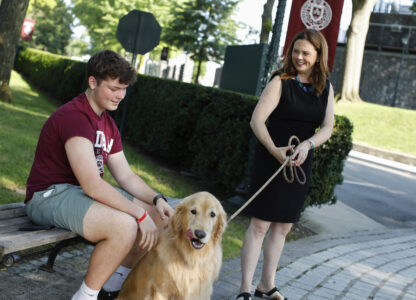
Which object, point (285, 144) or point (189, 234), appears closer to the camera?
point (189, 234)

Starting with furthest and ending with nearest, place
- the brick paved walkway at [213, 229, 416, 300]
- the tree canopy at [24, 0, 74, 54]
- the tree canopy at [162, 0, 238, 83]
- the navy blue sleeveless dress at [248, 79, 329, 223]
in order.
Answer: the tree canopy at [24, 0, 74, 54]
the tree canopy at [162, 0, 238, 83]
the brick paved walkway at [213, 229, 416, 300]
the navy blue sleeveless dress at [248, 79, 329, 223]

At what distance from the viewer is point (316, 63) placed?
12.4ft

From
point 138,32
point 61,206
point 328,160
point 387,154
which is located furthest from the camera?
point 387,154

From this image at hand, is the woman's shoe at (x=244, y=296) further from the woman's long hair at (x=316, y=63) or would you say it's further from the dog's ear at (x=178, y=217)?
the woman's long hair at (x=316, y=63)

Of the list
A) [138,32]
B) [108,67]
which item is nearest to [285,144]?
[108,67]

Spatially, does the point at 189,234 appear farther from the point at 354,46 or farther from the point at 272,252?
the point at 354,46

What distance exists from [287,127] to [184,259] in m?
1.42

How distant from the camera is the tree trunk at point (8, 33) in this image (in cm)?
1409

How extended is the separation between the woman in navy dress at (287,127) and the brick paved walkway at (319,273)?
0.75 meters

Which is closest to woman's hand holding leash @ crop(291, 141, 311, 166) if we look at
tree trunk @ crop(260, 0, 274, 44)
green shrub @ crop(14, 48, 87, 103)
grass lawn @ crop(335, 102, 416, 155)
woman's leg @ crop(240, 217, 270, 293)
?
woman's leg @ crop(240, 217, 270, 293)

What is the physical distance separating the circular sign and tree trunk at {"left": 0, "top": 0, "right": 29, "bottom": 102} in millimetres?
6763

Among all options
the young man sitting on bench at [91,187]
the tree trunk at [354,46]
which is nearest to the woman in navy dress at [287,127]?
the young man sitting on bench at [91,187]

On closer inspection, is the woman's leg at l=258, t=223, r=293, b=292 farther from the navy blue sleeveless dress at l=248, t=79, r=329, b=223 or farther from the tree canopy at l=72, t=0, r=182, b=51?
the tree canopy at l=72, t=0, r=182, b=51

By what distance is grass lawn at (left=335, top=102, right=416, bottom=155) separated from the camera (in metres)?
22.3
